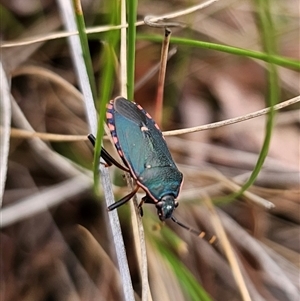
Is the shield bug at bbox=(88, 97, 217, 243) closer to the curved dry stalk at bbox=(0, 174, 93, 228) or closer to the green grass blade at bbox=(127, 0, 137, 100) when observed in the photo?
the green grass blade at bbox=(127, 0, 137, 100)

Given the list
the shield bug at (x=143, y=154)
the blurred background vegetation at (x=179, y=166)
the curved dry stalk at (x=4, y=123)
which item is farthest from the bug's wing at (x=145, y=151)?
the curved dry stalk at (x=4, y=123)

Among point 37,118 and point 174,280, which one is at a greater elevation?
point 37,118

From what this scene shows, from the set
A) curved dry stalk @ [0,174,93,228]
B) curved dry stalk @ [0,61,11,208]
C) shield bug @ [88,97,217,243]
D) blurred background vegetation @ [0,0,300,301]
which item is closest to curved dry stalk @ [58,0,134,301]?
shield bug @ [88,97,217,243]

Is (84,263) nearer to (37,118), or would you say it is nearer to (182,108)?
(37,118)

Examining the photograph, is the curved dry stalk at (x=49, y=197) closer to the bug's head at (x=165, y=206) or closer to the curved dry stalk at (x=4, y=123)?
the curved dry stalk at (x=4, y=123)

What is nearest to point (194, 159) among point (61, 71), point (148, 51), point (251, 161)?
point (251, 161)

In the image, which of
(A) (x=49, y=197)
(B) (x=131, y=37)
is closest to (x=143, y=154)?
(B) (x=131, y=37)

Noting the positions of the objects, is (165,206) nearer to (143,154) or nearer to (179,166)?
(143,154)
